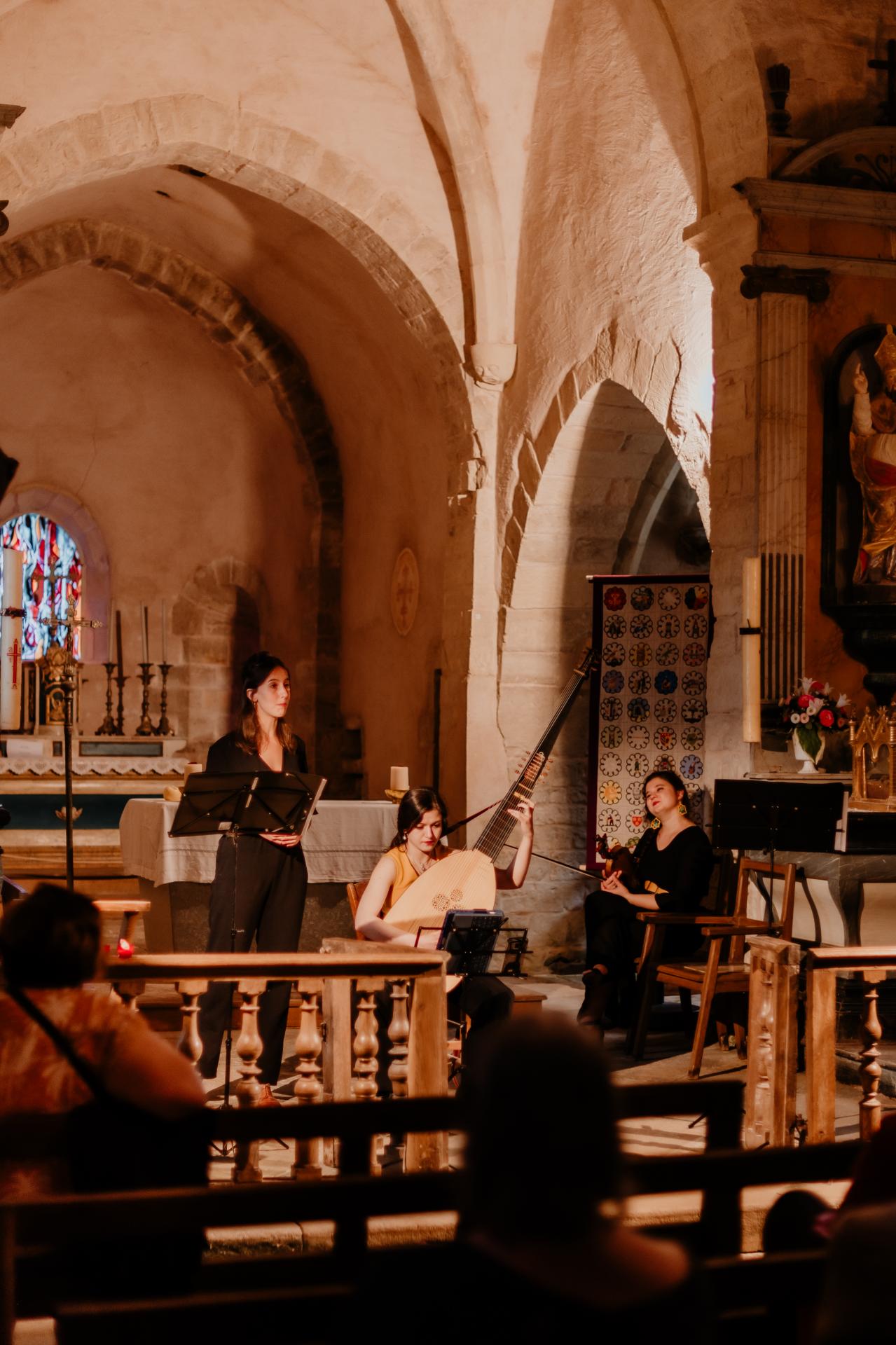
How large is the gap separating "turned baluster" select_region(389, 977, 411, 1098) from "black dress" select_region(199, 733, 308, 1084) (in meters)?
1.25

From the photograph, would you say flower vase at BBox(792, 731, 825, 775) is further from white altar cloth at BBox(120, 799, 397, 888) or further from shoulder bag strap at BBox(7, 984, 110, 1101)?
shoulder bag strap at BBox(7, 984, 110, 1101)

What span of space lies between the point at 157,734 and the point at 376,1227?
9.53m

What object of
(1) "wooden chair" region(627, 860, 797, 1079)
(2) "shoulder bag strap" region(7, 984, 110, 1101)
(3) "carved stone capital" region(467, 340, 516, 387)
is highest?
(3) "carved stone capital" region(467, 340, 516, 387)

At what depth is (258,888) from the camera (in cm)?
593

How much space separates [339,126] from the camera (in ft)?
32.1

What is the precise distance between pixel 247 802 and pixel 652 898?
2.20m

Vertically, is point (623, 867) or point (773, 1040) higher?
point (623, 867)

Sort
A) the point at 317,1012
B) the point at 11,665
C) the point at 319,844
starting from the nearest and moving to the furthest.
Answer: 1. the point at 317,1012
2. the point at 319,844
3. the point at 11,665

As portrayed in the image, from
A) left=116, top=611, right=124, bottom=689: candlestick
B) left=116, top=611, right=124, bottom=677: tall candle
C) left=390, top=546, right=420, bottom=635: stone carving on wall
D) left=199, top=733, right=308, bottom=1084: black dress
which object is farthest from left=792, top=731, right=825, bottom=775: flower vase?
left=116, top=611, right=124, bottom=677: tall candle

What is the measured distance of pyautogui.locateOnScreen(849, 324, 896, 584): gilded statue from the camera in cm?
721

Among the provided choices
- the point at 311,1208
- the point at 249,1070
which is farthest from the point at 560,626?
the point at 311,1208

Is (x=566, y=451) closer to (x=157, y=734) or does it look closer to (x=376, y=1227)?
(x=157, y=734)

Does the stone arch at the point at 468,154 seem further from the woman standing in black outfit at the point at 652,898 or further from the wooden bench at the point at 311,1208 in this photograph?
the wooden bench at the point at 311,1208

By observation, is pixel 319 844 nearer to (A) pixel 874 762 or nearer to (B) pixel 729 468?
(A) pixel 874 762
